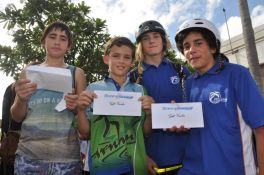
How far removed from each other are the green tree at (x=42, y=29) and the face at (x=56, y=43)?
7.18 m

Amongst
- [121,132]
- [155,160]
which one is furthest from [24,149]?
[155,160]

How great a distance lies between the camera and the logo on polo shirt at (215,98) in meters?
2.63

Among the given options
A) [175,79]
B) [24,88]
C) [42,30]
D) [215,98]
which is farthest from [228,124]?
[42,30]

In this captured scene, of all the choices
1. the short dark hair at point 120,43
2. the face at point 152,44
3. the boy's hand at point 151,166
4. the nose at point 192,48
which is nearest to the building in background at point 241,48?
the face at point 152,44

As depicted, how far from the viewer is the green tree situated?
10781 mm

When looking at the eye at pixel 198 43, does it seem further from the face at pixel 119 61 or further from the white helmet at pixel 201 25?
the face at pixel 119 61

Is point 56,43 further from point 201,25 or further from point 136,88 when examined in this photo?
point 201,25

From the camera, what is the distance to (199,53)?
2.94 metres

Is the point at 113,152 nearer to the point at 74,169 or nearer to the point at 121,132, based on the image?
the point at 121,132

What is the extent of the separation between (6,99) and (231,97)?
250cm

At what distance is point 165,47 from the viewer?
13.1 ft

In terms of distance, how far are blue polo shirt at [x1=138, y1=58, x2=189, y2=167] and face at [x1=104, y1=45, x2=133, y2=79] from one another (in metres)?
0.40

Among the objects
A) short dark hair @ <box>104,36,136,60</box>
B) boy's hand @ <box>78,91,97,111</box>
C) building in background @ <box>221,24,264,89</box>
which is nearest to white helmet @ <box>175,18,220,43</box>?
short dark hair @ <box>104,36,136,60</box>

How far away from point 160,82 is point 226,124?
3.95 ft
